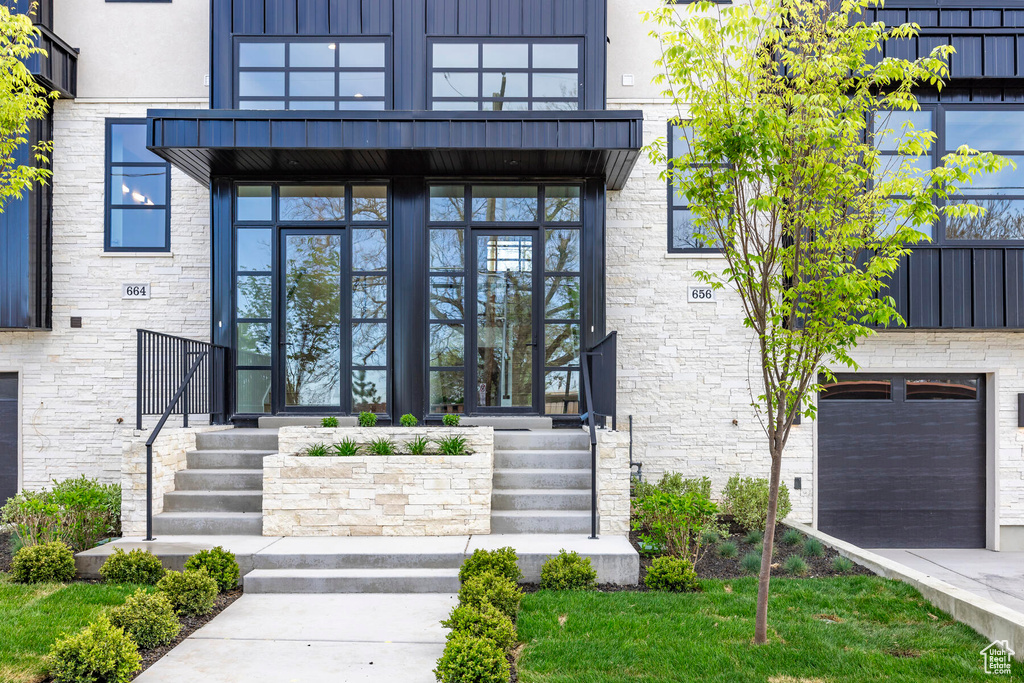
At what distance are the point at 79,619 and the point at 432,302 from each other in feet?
15.0

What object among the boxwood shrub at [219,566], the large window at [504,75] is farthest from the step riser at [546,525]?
the large window at [504,75]

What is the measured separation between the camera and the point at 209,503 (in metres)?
6.41

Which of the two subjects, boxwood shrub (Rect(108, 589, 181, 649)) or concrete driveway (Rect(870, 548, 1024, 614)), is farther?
concrete driveway (Rect(870, 548, 1024, 614))

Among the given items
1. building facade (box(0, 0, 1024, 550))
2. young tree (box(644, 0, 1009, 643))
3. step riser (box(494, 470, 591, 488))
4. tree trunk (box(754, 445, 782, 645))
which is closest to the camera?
young tree (box(644, 0, 1009, 643))

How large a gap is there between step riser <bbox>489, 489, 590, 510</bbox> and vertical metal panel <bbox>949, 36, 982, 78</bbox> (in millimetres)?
7106

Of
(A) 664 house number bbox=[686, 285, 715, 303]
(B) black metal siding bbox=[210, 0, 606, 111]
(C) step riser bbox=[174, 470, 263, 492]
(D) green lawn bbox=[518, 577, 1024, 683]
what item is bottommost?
(D) green lawn bbox=[518, 577, 1024, 683]

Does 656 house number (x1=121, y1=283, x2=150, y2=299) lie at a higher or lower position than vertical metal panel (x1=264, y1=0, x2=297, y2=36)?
lower

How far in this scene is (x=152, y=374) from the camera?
7391mm

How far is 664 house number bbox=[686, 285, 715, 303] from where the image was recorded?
849 centimetres

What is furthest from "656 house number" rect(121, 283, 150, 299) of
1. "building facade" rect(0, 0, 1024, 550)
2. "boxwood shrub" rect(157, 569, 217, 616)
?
"boxwood shrub" rect(157, 569, 217, 616)

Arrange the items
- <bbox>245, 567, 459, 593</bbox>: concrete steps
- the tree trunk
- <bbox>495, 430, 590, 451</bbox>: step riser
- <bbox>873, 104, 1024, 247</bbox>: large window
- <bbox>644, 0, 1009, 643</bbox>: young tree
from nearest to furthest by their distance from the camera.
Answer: <bbox>644, 0, 1009, 643</bbox>: young tree, the tree trunk, <bbox>245, 567, 459, 593</bbox>: concrete steps, <bbox>495, 430, 590, 451</bbox>: step riser, <bbox>873, 104, 1024, 247</bbox>: large window

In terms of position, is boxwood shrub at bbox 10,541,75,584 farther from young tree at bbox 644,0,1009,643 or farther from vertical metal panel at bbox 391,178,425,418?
young tree at bbox 644,0,1009,643

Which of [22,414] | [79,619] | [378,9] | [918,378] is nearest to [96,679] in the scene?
[79,619]

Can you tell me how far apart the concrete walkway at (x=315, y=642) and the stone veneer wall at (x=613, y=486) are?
1.73 m
